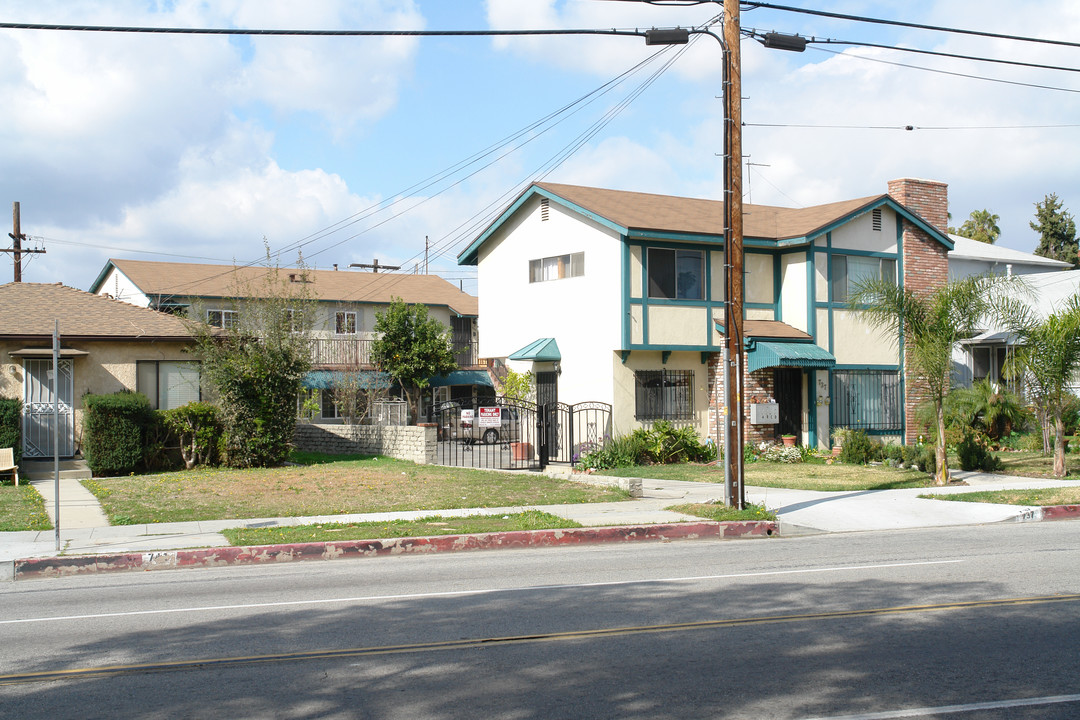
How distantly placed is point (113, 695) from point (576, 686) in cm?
298

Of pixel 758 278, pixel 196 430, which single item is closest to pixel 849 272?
pixel 758 278

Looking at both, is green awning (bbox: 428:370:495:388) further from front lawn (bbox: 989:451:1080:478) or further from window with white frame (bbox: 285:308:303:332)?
front lawn (bbox: 989:451:1080:478)

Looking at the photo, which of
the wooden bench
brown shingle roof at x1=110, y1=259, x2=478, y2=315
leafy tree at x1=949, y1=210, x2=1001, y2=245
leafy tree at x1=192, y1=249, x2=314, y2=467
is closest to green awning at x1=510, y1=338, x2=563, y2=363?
leafy tree at x1=192, y1=249, x2=314, y2=467

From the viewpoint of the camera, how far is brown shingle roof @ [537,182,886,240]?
24.0 metres

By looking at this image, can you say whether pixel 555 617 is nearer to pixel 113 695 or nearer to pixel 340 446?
pixel 113 695

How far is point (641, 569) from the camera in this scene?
1070 cm

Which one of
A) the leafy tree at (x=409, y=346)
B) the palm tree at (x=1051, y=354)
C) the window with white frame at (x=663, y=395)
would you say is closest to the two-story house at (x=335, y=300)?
the leafy tree at (x=409, y=346)

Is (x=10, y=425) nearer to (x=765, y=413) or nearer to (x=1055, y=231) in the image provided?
(x=765, y=413)

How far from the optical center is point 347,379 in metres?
36.2

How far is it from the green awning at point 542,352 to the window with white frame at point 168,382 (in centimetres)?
844

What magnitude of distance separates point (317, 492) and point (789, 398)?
13.4 metres

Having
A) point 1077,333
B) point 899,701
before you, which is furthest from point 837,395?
point 899,701

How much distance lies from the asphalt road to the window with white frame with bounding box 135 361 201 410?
42.5ft

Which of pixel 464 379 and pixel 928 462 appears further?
pixel 464 379
